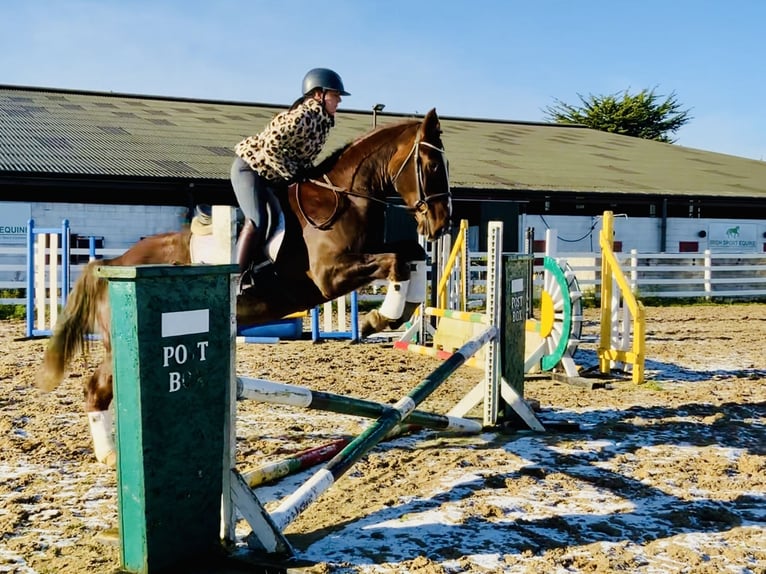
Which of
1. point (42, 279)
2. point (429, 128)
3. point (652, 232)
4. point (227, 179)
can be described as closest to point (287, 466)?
point (429, 128)

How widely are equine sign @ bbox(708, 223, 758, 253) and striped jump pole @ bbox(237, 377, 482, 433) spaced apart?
718 inches

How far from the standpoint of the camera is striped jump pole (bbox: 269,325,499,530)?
3.08m

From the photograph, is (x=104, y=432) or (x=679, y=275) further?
(x=679, y=275)

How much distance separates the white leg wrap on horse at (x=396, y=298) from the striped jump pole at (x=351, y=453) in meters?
0.45

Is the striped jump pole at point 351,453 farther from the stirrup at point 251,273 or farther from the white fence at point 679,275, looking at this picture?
the white fence at point 679,275

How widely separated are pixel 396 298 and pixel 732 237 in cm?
1925

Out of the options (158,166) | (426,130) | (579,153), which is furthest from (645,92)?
(426,130)

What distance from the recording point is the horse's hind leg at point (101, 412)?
4.17 metres

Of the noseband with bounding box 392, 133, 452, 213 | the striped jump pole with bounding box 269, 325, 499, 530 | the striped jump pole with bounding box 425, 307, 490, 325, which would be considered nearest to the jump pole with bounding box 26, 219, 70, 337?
the striped jump pole with bounding box 425, 307, 490, 325

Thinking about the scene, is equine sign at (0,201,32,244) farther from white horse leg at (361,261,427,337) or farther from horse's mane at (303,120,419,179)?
white horse leg at (361,261,427,337)

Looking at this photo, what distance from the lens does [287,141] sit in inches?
175

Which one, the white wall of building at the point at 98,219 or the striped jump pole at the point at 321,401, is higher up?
the white wall of building at the point at 98,219

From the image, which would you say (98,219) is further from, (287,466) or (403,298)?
(287,466)

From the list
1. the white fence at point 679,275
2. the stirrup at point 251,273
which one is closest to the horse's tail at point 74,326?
the stirrup at point 251,273
